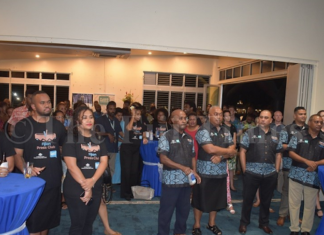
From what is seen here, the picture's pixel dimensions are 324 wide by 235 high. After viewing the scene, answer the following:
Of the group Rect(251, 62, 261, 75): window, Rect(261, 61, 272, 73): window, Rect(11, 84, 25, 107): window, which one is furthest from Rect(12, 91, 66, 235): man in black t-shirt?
Rect(11, 84, 25, 107): window

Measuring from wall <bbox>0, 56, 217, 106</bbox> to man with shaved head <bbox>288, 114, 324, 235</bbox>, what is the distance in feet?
30.6

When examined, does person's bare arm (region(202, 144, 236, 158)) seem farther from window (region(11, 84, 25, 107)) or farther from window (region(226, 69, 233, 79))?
window (region(11, 84, 25, 107))

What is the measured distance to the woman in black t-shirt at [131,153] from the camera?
475cm

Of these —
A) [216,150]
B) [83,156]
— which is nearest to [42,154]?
[83,156]

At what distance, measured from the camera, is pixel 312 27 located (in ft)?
17.0

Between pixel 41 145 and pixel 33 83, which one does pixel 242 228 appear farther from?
pixel 33 83

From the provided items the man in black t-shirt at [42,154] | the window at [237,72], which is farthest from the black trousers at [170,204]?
the window at [237,72]

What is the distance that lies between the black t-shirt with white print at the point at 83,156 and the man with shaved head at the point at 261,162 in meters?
2.10

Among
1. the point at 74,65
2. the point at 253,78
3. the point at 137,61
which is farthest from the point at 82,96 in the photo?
the point at 253,78

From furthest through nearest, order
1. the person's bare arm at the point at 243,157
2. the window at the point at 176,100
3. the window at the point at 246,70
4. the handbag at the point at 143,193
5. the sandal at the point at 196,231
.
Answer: the window at the point at 176,100 < the window at the point at 246,70 < the handbag at the point at 143,193 < the person's bare arm at the point at 243,157 < the sandal at the point at 196,231

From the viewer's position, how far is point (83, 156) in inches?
100

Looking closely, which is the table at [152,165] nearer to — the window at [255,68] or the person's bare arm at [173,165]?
the person's bare arm at [173,165]

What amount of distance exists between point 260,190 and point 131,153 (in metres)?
2.28

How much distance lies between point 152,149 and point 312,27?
4038 mm
